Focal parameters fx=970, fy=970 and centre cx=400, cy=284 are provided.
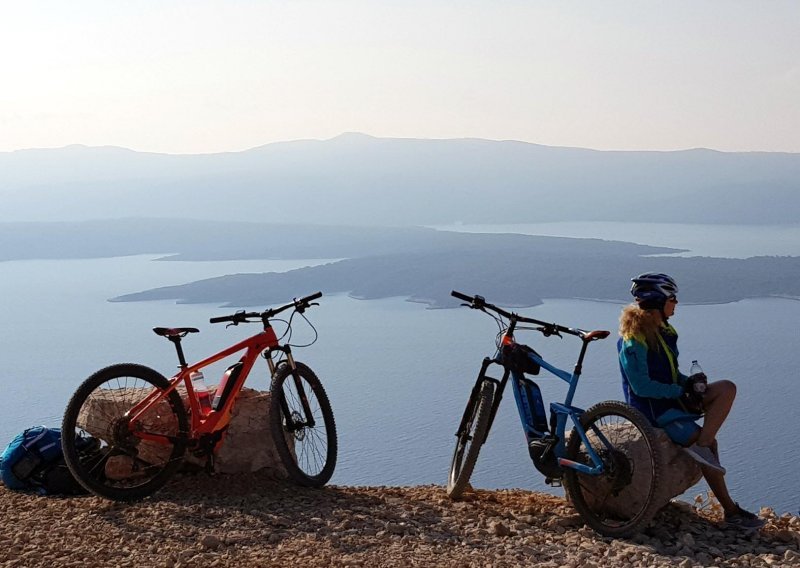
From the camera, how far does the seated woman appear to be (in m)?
A: 5.88

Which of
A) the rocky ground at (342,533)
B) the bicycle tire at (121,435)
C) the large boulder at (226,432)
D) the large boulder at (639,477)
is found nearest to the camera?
the rocky ground at (342,533)

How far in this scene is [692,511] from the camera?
629cm

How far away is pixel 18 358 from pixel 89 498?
123825mm

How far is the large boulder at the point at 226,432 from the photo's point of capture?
267 inches

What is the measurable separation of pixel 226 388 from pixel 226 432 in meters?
0.41

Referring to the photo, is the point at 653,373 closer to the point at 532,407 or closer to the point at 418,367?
the point at 532,407

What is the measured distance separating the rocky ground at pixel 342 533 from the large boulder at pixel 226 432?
218mm

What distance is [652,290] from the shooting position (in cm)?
598

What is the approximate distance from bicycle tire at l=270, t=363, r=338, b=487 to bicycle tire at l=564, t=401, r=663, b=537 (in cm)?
188

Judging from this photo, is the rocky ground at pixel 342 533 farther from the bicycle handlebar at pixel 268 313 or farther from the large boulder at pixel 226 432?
the bicycle handlebar at pixel 268 313

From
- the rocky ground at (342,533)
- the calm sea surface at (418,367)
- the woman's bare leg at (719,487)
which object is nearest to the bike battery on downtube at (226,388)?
the rocky ground at (342,533)

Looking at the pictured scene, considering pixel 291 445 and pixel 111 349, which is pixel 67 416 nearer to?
pixel 291 445

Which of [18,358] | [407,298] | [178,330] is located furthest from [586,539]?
[407,298]

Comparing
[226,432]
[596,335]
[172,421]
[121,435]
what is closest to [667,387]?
[596,335]
